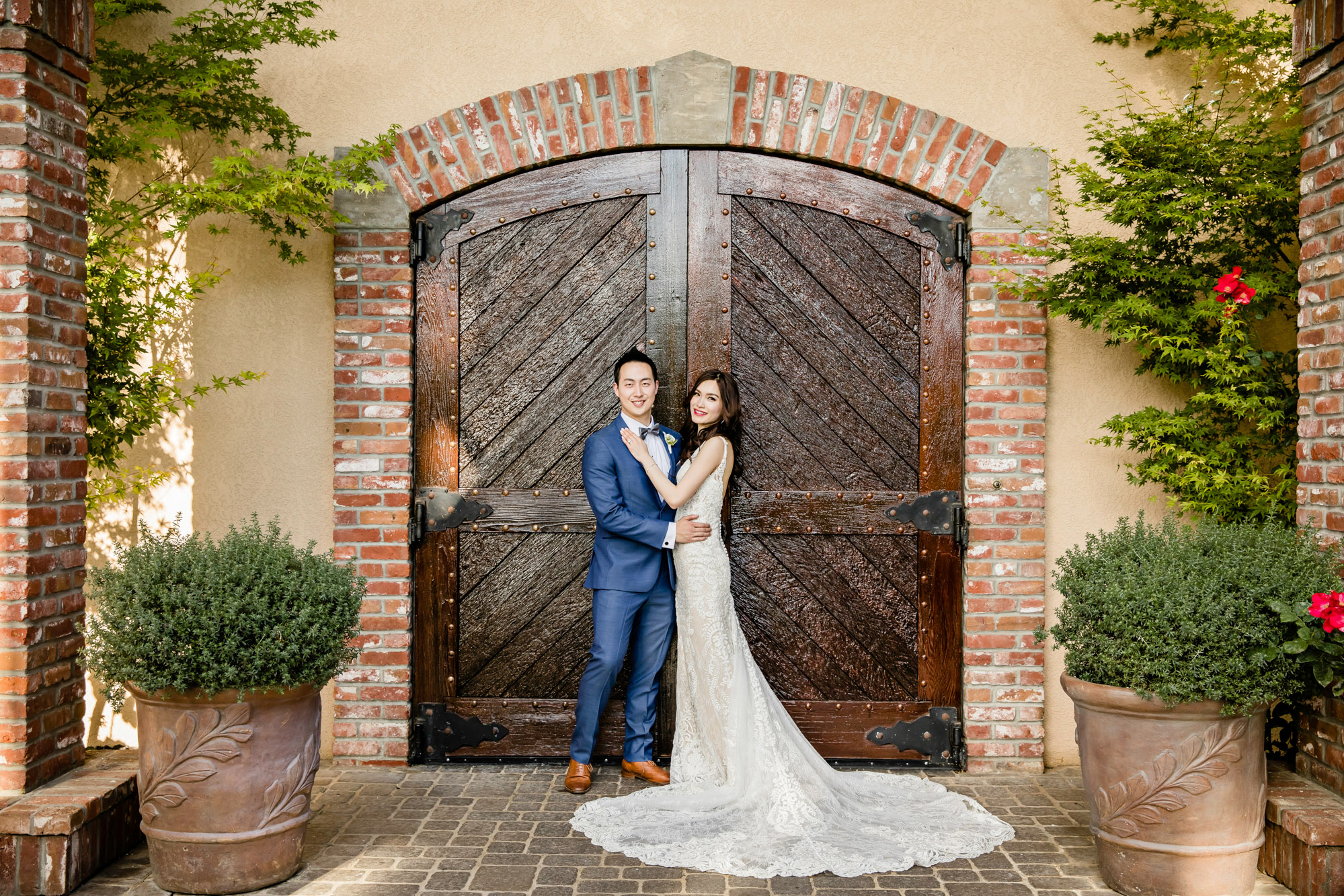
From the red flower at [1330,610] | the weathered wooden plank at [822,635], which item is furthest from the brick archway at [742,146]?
the red flower at [1330,610]

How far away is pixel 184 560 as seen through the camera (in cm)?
308

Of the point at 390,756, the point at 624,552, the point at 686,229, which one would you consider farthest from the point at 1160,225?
the point at 390,756

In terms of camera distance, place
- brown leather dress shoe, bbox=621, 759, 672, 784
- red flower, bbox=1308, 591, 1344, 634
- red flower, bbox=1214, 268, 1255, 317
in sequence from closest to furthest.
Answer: red flower, bbox=1308, 591, 1344, 634, red flower, bbox=1214, 268, 1255, 317, brown leather dress shoe, bbox=621, 759, 672, 784

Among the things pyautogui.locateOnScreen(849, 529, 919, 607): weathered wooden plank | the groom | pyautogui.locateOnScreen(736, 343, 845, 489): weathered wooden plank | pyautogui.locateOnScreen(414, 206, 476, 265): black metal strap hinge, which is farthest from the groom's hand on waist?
pyautogui.locateOnScreen(414, 206, 476, 265): black metal strap hinge

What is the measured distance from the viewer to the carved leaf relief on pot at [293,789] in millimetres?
3053

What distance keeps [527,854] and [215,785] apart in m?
1.08

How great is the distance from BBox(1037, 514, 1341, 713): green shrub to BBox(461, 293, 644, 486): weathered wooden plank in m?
2.24

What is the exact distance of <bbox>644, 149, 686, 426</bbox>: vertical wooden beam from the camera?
14.5 feet

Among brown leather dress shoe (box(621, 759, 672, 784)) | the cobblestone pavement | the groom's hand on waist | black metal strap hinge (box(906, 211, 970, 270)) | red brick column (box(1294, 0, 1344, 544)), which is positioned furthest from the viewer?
black metal strap hinge (box(906, 211, 970, 270))

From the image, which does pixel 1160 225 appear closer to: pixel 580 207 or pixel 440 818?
pixel 580 207

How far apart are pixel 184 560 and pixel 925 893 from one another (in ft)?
8.66

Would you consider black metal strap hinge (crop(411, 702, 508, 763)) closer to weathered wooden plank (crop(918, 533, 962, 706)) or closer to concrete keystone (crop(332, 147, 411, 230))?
weathered wooden plank (crop(918, 533, 962, 706))

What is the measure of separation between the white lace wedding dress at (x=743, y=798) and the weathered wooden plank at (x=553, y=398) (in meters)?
0.83

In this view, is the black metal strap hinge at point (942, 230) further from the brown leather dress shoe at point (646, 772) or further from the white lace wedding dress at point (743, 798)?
the brown leather dress shoe at point (646, 772)
